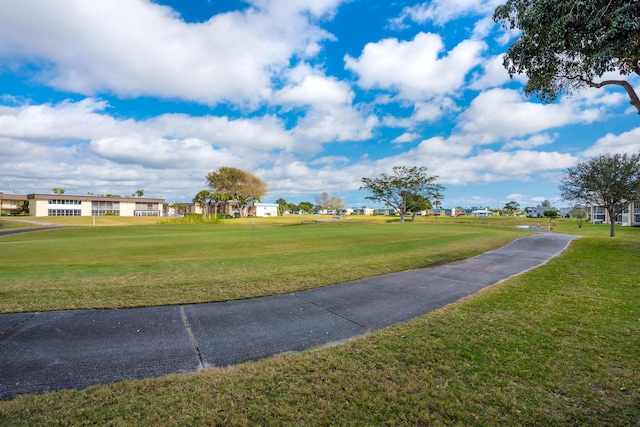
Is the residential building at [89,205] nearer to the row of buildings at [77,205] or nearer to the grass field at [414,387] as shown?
the row of buildings at [77,205]

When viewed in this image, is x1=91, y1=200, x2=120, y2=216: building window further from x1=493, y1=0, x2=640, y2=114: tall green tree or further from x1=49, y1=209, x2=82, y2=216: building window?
x1=493, y1=0, x2=640, y2=114: tall green tree

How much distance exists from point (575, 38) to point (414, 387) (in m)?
11.1

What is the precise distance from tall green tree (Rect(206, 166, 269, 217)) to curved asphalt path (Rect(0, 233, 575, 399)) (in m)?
81.6

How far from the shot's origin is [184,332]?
4.64 metres

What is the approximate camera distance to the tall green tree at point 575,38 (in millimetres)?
7961

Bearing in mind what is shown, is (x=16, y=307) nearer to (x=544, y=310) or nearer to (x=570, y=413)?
(x=570, y=413)

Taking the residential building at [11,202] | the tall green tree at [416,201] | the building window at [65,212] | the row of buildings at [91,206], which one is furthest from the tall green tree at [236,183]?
the residential building at [11,202]

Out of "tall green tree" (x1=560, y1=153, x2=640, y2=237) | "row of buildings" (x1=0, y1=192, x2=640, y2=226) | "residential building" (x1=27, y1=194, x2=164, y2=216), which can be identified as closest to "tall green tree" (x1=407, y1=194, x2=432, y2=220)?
"row of buildings" (x1=0, y1=192, x2=640, y2=226)

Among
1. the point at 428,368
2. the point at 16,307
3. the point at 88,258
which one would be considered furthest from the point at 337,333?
the point at 88,258

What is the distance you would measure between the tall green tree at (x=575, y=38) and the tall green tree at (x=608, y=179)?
14.7 meters

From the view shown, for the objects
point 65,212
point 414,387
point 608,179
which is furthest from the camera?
point 65,212

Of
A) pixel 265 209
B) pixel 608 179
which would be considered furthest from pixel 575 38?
pixel 265 209

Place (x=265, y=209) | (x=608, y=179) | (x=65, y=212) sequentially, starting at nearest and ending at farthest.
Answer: (x=608, y=179)
(x=65, y=212)
(x=265, y=209)

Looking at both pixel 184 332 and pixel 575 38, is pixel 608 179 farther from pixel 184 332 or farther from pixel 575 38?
pixel 184 332
